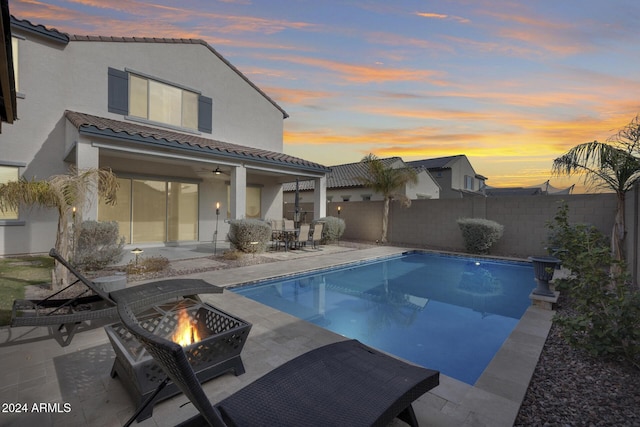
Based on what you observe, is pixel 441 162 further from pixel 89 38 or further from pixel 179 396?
pixel 179 396

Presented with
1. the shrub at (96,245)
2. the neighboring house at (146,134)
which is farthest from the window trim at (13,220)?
the shrub at (96,245)

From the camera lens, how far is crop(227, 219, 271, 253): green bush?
33.2 ft

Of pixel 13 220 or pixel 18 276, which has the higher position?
pixel 13 220

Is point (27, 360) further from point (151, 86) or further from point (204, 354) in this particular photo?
point (151, 86)

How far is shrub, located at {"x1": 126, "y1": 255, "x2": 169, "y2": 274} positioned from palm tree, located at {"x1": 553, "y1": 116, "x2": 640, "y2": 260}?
10595 millimetres

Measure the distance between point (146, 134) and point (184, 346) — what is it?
811cm

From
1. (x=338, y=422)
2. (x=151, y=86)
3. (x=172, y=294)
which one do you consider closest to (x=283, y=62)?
(x=151, y=86)

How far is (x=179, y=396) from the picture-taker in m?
2.68

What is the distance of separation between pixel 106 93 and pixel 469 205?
1438cm

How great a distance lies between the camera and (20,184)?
583 centimetres

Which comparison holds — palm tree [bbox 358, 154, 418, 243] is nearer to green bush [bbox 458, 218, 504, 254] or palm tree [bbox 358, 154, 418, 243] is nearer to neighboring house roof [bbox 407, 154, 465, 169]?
green bush [bbox 458, 218, 504, 254]

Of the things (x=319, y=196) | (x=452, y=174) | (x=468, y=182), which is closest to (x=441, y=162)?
(x=452, y=174)

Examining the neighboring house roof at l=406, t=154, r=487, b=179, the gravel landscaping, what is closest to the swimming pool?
the gravel landscaping

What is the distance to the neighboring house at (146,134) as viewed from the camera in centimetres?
923
